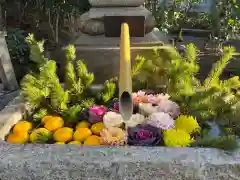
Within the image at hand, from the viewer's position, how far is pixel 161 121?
1528mm

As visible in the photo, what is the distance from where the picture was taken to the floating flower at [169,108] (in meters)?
1.67

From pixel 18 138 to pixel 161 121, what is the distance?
2.12ft

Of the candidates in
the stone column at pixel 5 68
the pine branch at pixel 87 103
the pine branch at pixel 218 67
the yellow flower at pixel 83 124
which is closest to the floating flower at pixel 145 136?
the yellow flower at pixel 83 124

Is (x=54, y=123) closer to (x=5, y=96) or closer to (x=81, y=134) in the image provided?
(x=81, y=134)

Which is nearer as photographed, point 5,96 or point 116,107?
point 116,107

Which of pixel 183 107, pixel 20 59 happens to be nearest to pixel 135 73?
pixel 183 107

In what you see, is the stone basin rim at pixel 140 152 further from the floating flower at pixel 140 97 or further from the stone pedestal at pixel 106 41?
the stone pedestal at pixel 106 41

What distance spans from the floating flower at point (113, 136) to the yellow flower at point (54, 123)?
0.27 metres

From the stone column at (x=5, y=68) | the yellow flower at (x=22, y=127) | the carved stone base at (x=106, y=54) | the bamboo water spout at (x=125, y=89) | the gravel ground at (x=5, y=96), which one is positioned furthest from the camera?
the stone column at (x=5, y=68)

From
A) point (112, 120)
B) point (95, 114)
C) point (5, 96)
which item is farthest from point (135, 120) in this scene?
point (5, 96)

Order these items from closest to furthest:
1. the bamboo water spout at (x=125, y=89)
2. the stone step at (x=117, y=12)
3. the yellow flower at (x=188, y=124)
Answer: the bamboo water spout at (x=125, y=89), the yellow flower at (x=188, y=124), the stone step at (x=117, y=12)

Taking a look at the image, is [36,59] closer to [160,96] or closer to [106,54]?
[106,54]

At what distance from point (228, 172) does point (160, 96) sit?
0.66 meters

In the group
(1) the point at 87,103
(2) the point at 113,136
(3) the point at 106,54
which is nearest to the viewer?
(2) the point at 113,136
